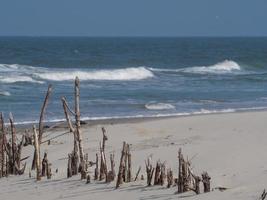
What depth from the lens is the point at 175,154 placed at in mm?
11188

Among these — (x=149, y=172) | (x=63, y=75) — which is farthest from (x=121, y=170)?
(x=63, y=75)

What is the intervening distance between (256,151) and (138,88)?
642 inches

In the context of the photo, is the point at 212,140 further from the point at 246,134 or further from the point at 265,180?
the point at 265,180

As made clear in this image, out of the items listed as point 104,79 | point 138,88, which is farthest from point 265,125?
point 104,79

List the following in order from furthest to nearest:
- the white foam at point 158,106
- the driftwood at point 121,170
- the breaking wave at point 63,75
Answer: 1. the breaking wave at point 63,75
2. the white foam at point 158,106
3. the driftwood at point 121,170

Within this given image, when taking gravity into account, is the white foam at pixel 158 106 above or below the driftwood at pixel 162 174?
above

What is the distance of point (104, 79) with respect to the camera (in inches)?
1313

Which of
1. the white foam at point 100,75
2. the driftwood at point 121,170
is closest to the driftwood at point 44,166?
the driftwood at point 121,170

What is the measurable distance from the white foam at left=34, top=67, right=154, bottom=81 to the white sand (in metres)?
15.9

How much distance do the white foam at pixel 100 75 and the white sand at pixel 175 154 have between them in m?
15.9

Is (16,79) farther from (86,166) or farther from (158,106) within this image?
(86,166)

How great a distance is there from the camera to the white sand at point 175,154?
27.1 feet

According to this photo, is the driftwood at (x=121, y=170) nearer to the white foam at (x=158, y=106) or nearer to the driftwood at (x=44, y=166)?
the driftwood at (x=44, y=166)

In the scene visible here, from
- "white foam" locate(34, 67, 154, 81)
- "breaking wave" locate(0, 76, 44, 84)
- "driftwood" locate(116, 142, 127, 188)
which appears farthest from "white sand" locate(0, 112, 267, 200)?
"white foam" locate(34, 67, 154, 81)
